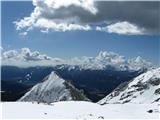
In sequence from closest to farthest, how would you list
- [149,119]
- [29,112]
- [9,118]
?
[9,118] < [29,112] < [149,119]

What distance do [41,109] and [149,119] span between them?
40.5ft

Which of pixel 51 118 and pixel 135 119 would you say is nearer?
pixel 51 118

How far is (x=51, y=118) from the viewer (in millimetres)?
35656

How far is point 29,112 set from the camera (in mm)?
37906

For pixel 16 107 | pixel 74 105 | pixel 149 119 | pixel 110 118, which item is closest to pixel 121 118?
pixel 110 118

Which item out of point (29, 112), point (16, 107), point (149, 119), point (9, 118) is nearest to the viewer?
point (9, 118)

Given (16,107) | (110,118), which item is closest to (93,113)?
(110,118)

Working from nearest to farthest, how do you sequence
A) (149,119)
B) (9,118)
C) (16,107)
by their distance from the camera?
(9,118) → (16,107) → (149,119)

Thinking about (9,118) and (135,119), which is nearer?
(9,118)

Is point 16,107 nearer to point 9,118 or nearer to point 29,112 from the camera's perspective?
point 29,112

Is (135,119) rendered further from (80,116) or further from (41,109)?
(41,109)

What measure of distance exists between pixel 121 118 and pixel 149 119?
473cm

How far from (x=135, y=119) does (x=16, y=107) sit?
12828 mm

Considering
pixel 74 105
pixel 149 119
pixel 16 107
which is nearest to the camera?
pixel 16 107
